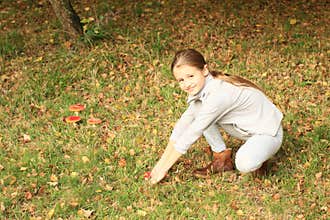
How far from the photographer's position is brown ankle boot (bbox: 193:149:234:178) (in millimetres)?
4463

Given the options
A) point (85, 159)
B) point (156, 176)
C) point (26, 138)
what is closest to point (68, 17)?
point (26, 138)

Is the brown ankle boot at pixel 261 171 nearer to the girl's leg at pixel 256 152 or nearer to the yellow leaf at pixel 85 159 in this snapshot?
the girl's leg at pixel 256 152

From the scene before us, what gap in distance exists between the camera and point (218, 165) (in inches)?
176

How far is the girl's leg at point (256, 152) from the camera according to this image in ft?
13.2

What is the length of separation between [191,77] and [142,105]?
1.78 meters

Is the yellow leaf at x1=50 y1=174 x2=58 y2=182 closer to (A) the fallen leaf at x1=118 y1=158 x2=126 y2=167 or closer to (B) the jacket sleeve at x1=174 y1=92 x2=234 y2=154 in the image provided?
(A) the fallen leaf at x1=118 y1=158 x2=126 y2=167

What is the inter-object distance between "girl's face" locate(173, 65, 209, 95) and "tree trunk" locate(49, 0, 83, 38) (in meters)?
3.06

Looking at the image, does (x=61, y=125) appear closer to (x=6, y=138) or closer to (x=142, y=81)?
(x=6, y=138)

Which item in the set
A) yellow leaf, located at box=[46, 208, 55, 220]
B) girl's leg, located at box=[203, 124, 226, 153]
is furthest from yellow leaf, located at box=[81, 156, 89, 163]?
girl's leg, located at box=[203, 124, 226, 153]

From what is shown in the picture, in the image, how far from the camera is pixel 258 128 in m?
4.11

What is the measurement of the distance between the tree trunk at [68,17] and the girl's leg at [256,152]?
3445mm

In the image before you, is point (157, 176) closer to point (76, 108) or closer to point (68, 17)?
point (76, 108)

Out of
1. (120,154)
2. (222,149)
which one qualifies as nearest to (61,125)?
(120,154)

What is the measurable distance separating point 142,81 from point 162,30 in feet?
3.99
